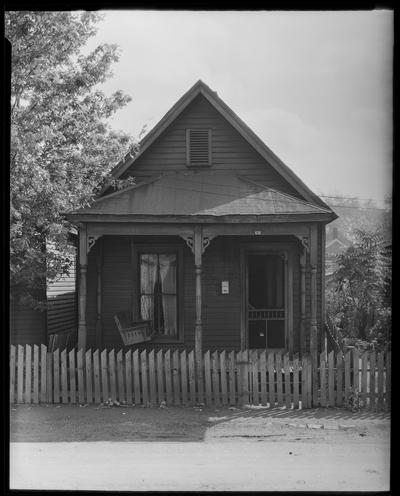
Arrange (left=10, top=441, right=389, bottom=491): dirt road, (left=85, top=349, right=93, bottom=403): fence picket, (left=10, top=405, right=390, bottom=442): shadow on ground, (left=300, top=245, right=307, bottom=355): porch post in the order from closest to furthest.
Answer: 1. (left=10, top=441, right=389, bottom=491): dirt road
2. (left=10, top=405, right=390, bottom=442): shadow on ground
3. (left=85, top=349, right=93, bottom=403): fence picket
4. (left=300, top=245, right=307, bottom=355): porch post

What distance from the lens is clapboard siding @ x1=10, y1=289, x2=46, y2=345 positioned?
17.1 meters

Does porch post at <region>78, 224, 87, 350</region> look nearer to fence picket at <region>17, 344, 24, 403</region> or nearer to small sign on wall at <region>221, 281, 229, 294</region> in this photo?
fence picket at <region>17, 344, 24, 403</region>

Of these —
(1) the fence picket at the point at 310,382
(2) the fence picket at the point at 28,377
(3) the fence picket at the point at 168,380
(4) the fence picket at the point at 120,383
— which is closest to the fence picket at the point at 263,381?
(1) the fence picket at the point at 310,382

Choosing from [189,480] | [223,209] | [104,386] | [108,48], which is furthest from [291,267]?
[189,480]

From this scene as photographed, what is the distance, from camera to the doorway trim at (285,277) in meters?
15.6

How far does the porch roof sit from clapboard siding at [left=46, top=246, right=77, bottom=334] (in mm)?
3917

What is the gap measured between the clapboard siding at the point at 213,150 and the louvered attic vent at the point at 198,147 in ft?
0.42

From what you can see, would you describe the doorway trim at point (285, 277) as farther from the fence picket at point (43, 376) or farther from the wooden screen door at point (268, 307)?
the fence picket at point (43, 376)

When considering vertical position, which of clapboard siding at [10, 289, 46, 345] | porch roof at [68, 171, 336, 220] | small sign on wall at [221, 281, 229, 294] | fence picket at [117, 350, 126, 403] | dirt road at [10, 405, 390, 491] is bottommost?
dirt road at [10, 405, 390, 491]

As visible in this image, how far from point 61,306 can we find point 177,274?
5.62m

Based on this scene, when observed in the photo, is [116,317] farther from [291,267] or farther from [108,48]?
[108,48]

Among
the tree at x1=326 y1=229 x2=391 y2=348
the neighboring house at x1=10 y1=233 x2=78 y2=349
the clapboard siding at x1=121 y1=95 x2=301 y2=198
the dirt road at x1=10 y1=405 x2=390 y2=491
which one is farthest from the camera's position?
the tree at x1=326 y1=229 x2=391 y2=348

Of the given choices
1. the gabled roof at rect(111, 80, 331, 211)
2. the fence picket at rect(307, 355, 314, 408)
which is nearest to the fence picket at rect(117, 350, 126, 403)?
the fence picket at rect(307, 355, 314, 408)
